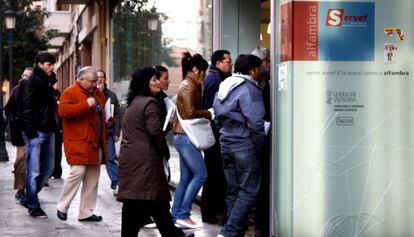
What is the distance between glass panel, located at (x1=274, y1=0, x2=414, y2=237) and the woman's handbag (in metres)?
2.01

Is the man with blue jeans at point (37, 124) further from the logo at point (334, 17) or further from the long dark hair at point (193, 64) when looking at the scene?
the logo at point (334, 17)

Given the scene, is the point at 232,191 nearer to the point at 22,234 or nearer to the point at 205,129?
the point at 205,129

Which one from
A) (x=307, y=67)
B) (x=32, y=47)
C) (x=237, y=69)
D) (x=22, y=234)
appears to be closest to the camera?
(x=307, y=67)

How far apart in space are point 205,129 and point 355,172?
243 cm

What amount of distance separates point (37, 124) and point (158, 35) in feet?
20.2

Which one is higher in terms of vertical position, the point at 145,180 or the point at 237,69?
the point at 237,69

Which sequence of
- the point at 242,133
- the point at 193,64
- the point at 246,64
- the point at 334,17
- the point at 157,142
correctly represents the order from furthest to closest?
the point at 193,64 < the point at 246,64 < the point at 242,133 < the point at 157,142 < the point at 334,17

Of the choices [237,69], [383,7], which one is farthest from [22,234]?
[383,7]

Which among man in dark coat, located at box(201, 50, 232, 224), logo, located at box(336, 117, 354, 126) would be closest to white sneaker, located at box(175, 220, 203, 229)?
man in dark coat, located at box(201, 50, 232, 224)

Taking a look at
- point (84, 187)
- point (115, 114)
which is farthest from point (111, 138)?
point (84, 187)

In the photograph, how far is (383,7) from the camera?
813 cm

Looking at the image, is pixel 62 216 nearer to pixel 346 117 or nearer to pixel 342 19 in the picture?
pixel 346 117

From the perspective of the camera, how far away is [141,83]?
8477 mm

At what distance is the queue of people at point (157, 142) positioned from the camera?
328 inches
